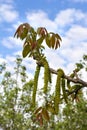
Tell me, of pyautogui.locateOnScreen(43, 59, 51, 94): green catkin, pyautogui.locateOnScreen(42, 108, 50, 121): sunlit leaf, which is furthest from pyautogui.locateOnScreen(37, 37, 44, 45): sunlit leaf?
pyautogui.locateOnScreen(42, 108, 50, 121): sunlit leaf

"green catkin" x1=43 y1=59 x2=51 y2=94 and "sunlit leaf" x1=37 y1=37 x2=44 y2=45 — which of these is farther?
"sunlit leaf" x1=37 y1=37 x2=44 y2=45

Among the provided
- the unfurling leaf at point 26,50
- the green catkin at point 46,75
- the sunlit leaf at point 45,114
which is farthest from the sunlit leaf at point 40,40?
the sunlit leaf at point 45,114

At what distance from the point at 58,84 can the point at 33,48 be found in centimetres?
70

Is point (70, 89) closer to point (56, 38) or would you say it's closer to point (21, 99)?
point (56, 38)

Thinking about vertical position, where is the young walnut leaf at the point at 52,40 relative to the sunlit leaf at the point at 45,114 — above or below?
above

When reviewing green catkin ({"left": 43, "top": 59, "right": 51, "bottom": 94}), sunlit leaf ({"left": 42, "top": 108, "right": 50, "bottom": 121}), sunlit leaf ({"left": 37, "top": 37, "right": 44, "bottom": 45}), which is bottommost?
sunlit leaf ({"left": 42, "top": 108, "right": 50, "bottom": 121})

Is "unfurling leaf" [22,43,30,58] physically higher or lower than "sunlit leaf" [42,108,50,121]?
higher

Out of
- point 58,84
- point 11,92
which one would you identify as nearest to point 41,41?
point 58,84

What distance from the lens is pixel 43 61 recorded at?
3293mm

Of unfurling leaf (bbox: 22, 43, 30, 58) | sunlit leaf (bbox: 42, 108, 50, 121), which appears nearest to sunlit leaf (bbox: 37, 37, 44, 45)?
unfurling leaf (bbox: 22, 43, 30, 58)

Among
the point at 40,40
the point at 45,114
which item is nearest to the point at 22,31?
the point at 40,40

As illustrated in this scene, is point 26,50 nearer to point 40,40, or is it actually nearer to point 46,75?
point 40,40

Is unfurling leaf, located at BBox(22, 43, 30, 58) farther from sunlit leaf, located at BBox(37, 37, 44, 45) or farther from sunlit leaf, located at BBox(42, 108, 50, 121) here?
Result: sunlit leaf, located at BBox(42, 108, 50, 121)

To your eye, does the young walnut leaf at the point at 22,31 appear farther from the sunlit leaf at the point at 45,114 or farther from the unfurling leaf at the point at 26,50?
the sunlit leaf at the point at 45,114
